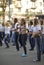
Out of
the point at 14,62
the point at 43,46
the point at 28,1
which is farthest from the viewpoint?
the point at 28,1

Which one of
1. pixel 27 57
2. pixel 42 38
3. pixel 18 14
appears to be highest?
pixel 42 38

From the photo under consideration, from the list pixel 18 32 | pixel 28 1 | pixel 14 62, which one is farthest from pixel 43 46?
pixel 28 1

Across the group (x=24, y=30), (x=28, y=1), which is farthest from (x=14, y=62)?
(x=28, y=1)

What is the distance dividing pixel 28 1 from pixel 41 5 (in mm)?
2530

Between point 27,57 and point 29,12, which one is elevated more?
point 27,57

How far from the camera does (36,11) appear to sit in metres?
57.5

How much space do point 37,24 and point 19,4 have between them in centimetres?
4623

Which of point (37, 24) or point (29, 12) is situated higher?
point (37, 24)

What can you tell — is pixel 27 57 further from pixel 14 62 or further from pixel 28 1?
pixel 28 1

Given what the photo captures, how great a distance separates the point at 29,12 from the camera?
57.7 m

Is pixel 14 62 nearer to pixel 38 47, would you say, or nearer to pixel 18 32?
pixel 38 47

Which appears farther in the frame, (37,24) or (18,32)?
(18,32)

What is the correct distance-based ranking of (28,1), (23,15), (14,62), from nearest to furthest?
(14,62)
(23,15)
(28,1)

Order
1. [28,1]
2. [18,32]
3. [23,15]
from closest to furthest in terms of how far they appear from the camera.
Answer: [18,32]
[23,15]
[28,1]
